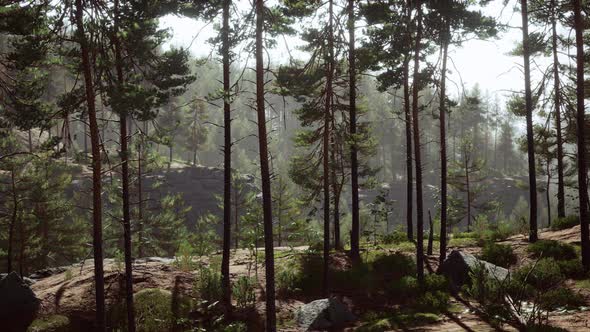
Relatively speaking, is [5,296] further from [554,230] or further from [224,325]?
[554,230]

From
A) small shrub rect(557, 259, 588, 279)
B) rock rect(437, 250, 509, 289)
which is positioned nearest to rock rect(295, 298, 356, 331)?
rock rect(437, 250, 509, 289)

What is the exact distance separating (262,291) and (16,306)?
7642 mm

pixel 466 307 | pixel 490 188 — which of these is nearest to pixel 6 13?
pixel 466 307

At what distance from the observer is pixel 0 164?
20672 mm

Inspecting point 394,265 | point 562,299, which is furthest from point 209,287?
point 562,299

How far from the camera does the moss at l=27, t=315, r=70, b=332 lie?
13.2 m

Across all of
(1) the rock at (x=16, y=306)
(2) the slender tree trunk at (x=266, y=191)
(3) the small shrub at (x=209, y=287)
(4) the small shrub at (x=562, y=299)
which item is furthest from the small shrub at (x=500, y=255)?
(1) the rock at (x=16, y=306)

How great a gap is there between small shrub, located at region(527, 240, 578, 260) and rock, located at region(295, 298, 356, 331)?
705cm

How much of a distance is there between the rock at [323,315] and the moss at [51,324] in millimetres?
7114

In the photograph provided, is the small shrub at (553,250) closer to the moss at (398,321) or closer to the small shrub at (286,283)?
the moss at (398,321)

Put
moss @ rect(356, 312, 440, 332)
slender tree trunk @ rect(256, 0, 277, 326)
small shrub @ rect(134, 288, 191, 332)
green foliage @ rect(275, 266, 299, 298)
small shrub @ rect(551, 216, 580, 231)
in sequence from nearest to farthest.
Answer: slender tree trunk @ rect(256, 0, 277, 326)
moss @ rect(356, 312, 440, 332)
small shrub @ rect(134, 288, 191, 332)
green foliage @ rect(275, 266, 299, 298)
small shrub @ rect(551, 216, 580, 231)

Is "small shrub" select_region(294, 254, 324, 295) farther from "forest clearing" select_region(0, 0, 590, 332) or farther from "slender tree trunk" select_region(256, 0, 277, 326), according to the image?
"slender tree trunk" select_region(256, 0, 277, 326)

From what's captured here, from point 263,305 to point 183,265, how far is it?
4476mm

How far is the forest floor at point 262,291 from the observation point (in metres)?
11.0
